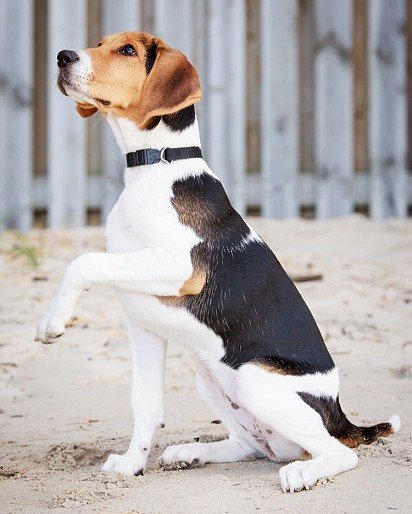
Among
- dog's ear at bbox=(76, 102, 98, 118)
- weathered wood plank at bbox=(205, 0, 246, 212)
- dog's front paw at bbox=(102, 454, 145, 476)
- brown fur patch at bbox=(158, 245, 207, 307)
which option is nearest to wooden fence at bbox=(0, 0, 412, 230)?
weathered wood plank at bbox=(205, 0, 246, 212)

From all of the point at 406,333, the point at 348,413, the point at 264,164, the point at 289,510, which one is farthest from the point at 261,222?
the point at 289,510

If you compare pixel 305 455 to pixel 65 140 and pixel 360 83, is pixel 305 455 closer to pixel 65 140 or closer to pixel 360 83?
pixel 65 140

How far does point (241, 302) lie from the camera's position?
12.4 ft

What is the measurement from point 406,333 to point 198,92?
8.23ft

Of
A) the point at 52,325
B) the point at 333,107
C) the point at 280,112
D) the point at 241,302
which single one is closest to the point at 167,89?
the point at 241,302

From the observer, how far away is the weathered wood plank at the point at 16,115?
777cm

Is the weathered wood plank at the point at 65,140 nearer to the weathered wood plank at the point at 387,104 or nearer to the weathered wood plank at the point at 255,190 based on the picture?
the weathered wood plank at the point at 255,190

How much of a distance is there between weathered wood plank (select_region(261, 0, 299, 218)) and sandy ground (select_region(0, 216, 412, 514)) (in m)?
0.28

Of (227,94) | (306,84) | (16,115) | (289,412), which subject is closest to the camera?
(289,412)

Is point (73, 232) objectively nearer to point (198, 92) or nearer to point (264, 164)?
point (264, 164)

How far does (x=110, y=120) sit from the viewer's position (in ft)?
13.2

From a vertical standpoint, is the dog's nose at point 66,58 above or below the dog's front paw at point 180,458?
above

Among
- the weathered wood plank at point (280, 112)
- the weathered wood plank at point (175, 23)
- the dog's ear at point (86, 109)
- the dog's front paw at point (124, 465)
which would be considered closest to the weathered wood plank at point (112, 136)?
Answer: the weathered wood plank at point (175, 23)

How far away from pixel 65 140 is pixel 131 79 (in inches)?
160
